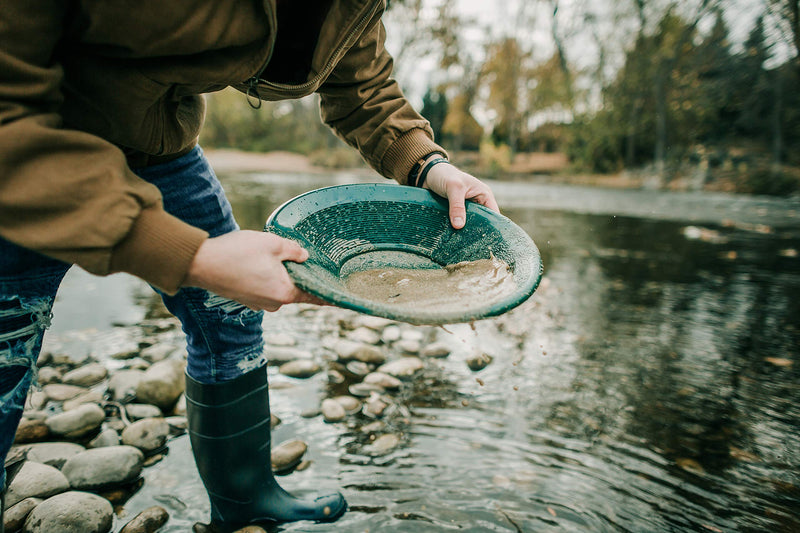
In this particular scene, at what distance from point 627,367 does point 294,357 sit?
Answer: 1.77 m

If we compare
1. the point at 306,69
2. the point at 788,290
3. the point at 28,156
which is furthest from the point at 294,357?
the point at 788,290

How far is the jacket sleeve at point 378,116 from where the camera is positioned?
1430mm

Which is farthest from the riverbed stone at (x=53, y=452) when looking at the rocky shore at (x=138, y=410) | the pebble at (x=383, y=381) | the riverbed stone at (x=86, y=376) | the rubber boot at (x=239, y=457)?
the pebble at (x=383, y=381)

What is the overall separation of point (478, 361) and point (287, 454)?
3.75 feet

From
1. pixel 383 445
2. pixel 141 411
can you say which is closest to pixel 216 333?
pixel 383 445

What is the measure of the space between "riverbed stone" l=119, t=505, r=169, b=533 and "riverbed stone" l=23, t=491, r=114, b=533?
0.07 meters

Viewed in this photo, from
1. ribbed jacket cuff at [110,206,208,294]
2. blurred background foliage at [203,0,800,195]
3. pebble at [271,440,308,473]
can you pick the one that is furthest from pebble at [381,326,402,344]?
blurred background foliage at [203,0,800,195]

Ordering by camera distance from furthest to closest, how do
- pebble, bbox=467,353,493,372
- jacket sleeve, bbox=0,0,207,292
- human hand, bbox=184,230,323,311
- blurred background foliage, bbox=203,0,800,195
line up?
blurred background foliage, bbox=203,0,800,195 < pebble, bbox=467,353,493,372 < human hand, bbox=184,230,323,311 < jacket sleeve, bbox=0,0,207,292

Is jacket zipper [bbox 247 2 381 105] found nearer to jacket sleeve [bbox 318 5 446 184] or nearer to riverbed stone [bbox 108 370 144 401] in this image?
jacket sleeve [bbox 318 5 446 184]

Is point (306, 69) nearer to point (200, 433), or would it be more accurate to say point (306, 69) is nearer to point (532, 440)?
point (200, 433)

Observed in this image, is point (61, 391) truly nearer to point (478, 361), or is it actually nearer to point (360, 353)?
point (360, 353)

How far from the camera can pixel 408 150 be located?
4.95ft

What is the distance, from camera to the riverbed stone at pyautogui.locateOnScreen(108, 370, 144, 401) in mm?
2088

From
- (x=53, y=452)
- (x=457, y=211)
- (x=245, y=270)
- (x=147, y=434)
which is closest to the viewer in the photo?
(x=245, y=270)
